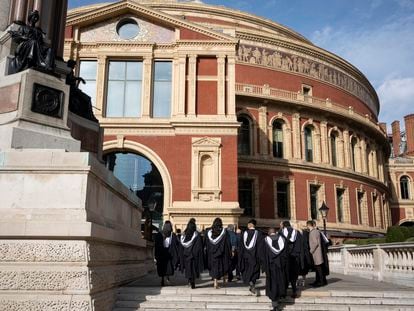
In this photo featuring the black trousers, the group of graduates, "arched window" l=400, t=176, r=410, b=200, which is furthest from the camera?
"arched window" l=400, t=176, r=410, b=200

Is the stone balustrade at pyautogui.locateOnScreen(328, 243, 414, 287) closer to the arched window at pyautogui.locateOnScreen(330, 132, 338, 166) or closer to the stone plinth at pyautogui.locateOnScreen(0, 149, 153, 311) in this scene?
the stone plinth at pyautogui.locateOnScreen(0, 149, 153, 311)

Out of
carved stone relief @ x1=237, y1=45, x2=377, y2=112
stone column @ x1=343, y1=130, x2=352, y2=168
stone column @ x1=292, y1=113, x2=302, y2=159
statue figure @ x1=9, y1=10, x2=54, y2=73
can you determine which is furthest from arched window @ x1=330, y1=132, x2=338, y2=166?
statue figure @ x1=9, y1=10, x2=54, y2=73

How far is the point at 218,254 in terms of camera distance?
9.54 m

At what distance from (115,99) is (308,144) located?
16.9 m

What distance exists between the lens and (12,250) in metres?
5.45

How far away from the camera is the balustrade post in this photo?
13156 mm

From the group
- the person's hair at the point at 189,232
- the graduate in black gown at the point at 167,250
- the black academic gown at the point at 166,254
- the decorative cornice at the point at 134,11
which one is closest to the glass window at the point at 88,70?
the decorative cornice at the point at 134,11

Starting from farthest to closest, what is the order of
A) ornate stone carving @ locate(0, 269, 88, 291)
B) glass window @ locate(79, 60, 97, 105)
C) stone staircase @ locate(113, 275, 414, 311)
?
glass window @ locate(79, 60, 97, 105) < stone staircase @ locate(113, 275, 414, 311) < ornate stone carving @ locate(0, 269, 88, 291)

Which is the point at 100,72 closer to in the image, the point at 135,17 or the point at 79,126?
the point at 135,17

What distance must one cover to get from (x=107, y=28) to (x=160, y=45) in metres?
3.31

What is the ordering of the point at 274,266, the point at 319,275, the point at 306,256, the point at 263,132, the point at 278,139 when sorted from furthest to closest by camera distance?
1. the point at 278,139
2. the point at 263,132
3. the point at 306,256
4. the point at 319,275
5. the point at 274,266

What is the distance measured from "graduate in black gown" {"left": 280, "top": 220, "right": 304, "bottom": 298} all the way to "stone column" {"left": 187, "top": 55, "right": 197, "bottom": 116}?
45.0 ft

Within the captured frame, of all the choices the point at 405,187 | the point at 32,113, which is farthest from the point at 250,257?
the point at 405,187

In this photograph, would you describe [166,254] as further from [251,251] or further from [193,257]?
[251,251]
